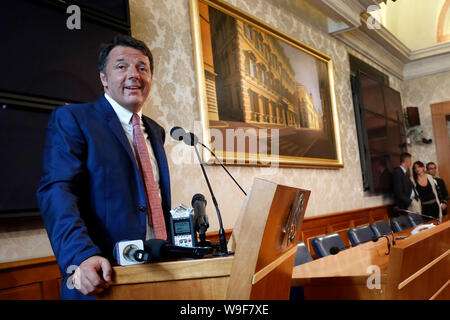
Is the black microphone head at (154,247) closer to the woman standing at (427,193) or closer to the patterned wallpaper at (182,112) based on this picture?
the patterned wallpaper at (182,112)

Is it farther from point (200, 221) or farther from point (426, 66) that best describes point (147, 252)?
point (426, 66)

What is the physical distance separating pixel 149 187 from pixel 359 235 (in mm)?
2739

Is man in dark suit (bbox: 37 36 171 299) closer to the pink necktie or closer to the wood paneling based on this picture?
→ the pink necktie

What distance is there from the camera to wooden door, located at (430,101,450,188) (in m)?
8.67

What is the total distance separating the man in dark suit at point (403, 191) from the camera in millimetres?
6629

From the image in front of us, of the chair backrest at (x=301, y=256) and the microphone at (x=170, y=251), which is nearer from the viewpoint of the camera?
the microphone at (x=170, y=251)

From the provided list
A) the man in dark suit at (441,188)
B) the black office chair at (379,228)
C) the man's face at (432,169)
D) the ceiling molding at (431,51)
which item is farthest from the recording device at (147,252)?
the ceiling molding at (431,51)

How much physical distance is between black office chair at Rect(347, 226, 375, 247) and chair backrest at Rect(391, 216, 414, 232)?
2.88ft

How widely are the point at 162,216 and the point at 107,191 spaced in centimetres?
25

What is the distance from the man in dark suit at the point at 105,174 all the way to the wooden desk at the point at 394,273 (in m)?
0.84

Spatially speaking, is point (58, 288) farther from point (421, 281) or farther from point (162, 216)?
point (421, 281)

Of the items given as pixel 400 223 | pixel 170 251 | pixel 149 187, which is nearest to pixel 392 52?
pixel 400 223

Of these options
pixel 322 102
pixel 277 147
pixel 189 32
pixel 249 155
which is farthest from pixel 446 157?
pixel 189 32

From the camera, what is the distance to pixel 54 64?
2.30 m
